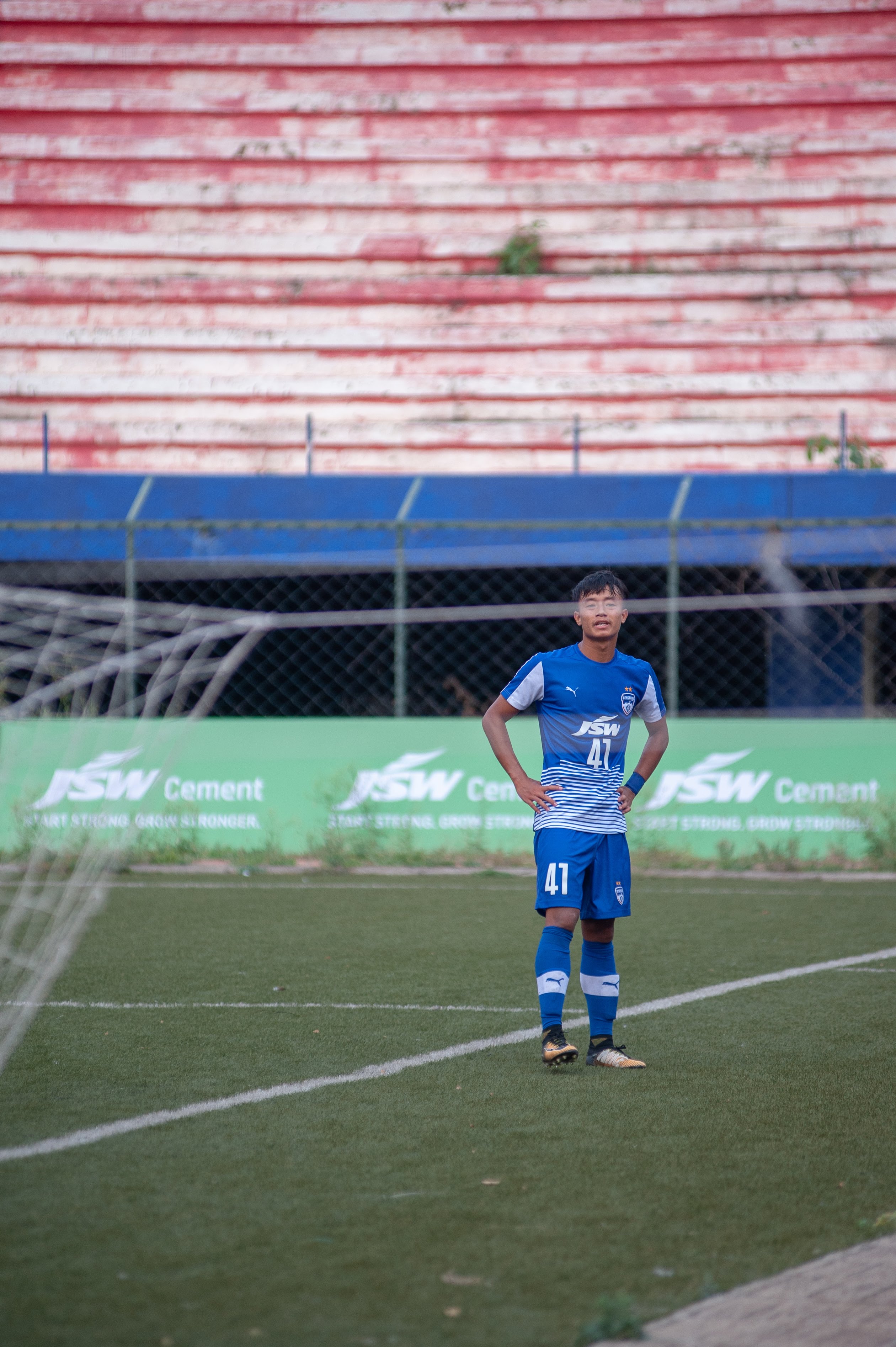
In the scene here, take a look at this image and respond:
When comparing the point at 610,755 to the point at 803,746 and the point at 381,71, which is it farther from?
the point at 381,71

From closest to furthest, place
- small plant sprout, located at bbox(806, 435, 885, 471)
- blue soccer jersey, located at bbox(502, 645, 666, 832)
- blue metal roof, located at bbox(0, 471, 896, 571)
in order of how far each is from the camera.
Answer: blue soccer jersey, located at bbox(502, 645, 666, 832), blue metal roof, located at bbox(0, 471, 896, 571), small plant sprout, located at bbox(806, 435, 885, 471)

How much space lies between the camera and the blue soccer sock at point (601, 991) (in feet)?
17.8

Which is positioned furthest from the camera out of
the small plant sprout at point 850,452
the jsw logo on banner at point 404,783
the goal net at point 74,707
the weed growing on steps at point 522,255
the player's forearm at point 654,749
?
the weed growing on steps at point 522,255

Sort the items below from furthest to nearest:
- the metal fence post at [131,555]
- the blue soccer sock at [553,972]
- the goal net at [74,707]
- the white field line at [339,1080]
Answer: the metal fence post at [131,555] < the blue soccer sock at [553,972] < the goal net at [74,707] < the white field line at [339,1080]

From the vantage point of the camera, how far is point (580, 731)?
18.0 ft

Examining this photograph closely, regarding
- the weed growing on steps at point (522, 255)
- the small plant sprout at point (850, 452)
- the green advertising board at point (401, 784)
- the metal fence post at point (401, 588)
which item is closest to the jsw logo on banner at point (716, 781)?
the green advertising board at point (401, 784)

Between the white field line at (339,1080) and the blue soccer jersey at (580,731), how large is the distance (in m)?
0.89

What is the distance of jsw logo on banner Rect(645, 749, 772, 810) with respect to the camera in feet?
37.2

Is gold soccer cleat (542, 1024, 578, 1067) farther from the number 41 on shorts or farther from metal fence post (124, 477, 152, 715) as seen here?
metal fence post (124, 477, 152, 715)

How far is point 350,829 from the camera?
38.5ft

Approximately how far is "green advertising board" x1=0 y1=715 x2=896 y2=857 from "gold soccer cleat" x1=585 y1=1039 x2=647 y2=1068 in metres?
5.96

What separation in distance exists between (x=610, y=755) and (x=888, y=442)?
13.5 metres

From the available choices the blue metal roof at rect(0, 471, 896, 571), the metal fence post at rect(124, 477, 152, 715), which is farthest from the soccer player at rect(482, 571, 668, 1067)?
the blue metal roof at rect(0, 471, 896, 571)

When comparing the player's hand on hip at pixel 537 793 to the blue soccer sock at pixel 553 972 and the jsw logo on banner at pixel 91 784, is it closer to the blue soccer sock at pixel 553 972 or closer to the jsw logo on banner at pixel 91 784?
the blue soccer sock at pixel 553 972
